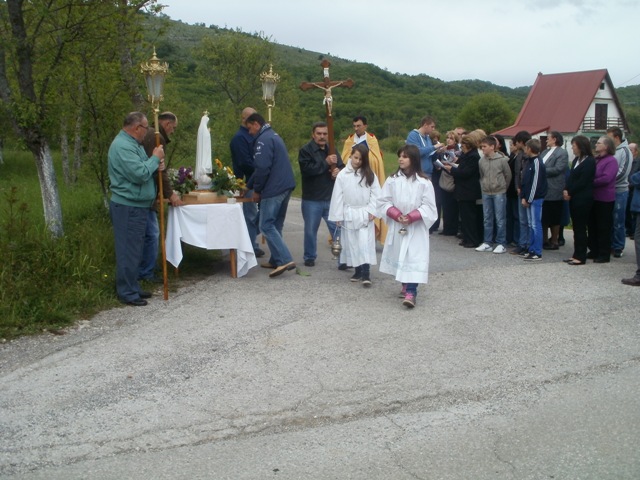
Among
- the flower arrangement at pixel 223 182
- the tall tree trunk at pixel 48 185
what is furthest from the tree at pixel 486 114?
the tall tree trunk at pixel 48 185

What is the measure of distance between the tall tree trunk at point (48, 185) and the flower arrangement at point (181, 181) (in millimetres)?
1501

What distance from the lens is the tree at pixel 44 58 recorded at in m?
9.23

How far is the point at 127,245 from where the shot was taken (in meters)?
8.17

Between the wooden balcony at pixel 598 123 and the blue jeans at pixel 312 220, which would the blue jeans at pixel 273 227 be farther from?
the wooden balcony at pixel 598 123

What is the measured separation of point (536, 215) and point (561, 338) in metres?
4.16

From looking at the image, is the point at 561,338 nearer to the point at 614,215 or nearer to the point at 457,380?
the point at 457,380

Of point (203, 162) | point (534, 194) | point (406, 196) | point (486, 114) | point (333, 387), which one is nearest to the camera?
point (333, 387)

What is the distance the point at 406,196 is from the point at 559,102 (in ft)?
170

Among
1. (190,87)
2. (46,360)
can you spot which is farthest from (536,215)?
(190,87)

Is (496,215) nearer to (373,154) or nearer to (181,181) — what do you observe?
(373,154)

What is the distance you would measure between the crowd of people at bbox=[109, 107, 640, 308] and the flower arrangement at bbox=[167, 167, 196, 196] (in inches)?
17.3

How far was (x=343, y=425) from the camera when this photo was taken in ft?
17.3

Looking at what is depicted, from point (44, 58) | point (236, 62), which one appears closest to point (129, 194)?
point (44, 58)

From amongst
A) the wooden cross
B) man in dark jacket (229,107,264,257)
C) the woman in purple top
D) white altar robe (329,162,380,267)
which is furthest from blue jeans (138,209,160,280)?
the woman in purple top
